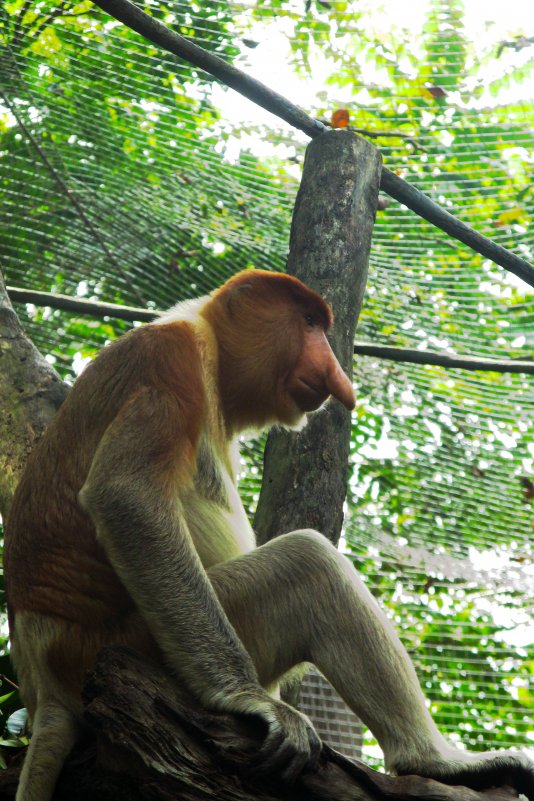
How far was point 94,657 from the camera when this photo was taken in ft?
7.66

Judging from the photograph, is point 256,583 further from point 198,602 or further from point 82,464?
point 82,464

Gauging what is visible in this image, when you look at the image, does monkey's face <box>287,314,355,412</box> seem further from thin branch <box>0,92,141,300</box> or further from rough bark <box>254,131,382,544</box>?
thin branch <box>0,92,141,300</box>

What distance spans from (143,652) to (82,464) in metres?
0.54

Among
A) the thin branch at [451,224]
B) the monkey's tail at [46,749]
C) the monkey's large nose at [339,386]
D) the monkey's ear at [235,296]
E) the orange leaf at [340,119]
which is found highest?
the orange leaf at [340,119]

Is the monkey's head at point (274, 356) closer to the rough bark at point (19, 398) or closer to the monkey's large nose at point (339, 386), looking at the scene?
the monkey's large nose at point (339, 386)

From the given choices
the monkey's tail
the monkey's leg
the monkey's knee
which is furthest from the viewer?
the monkey's knee

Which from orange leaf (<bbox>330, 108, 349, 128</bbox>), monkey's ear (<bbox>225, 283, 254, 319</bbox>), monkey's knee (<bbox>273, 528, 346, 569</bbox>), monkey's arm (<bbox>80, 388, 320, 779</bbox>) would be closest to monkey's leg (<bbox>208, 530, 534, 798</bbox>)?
monkey's knee (<bbox>273, 528, 346, 569</bbox>)

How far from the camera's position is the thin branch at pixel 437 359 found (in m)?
4.44

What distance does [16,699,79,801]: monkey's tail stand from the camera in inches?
85.9

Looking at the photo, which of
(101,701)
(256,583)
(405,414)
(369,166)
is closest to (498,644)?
(405,414)

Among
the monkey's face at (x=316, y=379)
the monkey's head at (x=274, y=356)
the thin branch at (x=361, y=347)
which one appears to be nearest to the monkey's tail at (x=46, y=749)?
the monkey's head at (x=274, y=356)

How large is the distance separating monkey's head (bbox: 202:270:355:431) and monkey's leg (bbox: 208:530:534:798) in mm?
554

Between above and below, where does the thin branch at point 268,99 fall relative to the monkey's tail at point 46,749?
above

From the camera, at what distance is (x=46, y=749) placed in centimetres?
224
